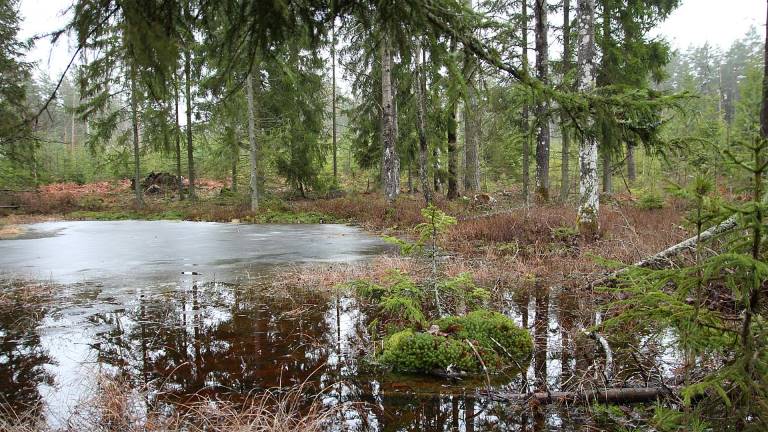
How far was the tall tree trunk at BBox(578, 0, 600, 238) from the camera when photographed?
9.57m

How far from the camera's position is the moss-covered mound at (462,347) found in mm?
4051

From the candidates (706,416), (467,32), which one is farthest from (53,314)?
(706,416)

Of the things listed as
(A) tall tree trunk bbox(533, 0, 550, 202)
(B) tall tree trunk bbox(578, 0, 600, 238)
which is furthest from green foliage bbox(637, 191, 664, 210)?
(B) tall tree trunk bbox(578, 0, 600, 238)

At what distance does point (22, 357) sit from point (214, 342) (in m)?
1.75

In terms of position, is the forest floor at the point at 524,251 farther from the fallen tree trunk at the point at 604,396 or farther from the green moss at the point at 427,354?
the green moss at the point at 427,354

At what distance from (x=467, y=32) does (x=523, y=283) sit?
4406mm

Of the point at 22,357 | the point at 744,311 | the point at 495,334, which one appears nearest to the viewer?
the point at 744,311

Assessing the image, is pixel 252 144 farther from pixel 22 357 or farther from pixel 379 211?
pixel 22 357

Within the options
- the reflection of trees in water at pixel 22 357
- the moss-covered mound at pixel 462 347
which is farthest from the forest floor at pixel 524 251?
the reflection of trees in water at pixel 22 357

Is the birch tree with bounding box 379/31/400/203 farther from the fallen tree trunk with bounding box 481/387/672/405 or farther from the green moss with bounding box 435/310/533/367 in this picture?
the fallen tree trunk with bounding box 481/387/672/405

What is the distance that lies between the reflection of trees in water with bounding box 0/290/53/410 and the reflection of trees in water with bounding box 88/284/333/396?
0.50 m

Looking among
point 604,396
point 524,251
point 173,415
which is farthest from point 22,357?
point 524,251

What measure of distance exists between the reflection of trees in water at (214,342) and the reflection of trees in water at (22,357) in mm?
503

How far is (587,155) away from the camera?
962 cm
